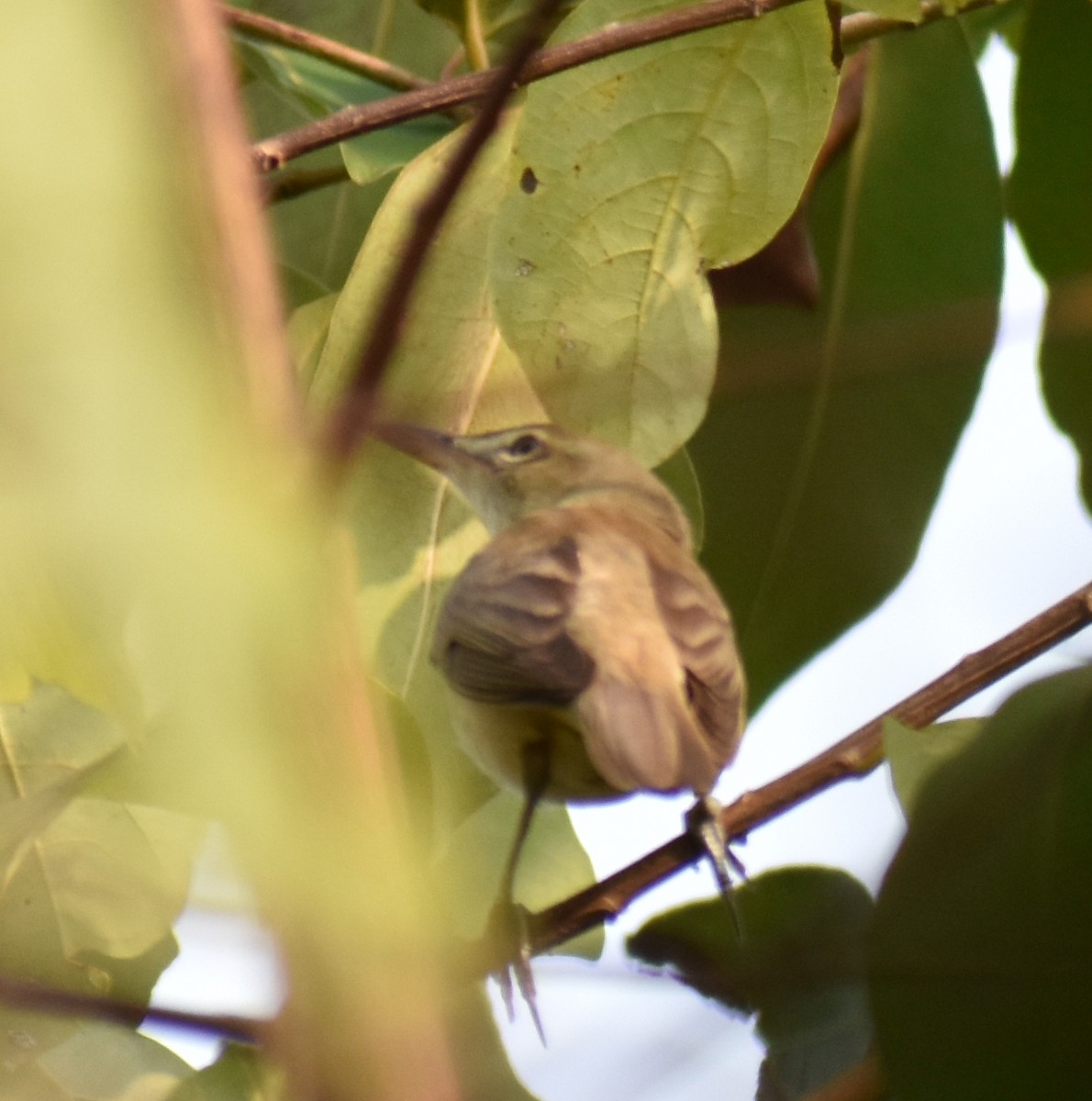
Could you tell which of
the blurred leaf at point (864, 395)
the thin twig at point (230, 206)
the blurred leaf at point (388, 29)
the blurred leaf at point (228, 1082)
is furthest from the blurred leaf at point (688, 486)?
the thin twig at point (230, 206)

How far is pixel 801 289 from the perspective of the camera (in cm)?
287

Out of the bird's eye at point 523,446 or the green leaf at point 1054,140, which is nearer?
the green leaf at point 1054,140

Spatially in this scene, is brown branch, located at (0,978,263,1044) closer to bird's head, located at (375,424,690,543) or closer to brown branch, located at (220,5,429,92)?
brown branch, located at (220,5,429,92)

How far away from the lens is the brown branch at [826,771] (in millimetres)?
1893

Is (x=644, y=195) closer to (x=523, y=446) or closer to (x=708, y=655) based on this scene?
(x=708, y=655)

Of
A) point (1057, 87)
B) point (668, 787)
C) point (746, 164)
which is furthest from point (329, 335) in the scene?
point (1057, 87)

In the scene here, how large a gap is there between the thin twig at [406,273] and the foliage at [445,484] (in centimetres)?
3

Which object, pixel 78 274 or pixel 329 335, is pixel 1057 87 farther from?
pixel 78 274

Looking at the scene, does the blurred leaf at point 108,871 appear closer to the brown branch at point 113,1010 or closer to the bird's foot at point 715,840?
the brown branch at point 113,1010

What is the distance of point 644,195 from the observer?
238 cm

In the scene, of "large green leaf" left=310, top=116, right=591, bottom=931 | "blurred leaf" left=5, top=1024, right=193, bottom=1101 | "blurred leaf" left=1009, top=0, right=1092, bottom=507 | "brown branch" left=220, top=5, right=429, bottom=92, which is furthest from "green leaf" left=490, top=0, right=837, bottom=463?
"blurred leaf" left=5, top=1024, right=193, bottom=1101

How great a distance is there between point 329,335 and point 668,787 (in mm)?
801

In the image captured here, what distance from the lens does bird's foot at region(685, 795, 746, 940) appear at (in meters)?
2.00

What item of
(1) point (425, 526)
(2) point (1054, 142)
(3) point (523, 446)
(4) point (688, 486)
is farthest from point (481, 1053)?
(3) point (523, 446)
